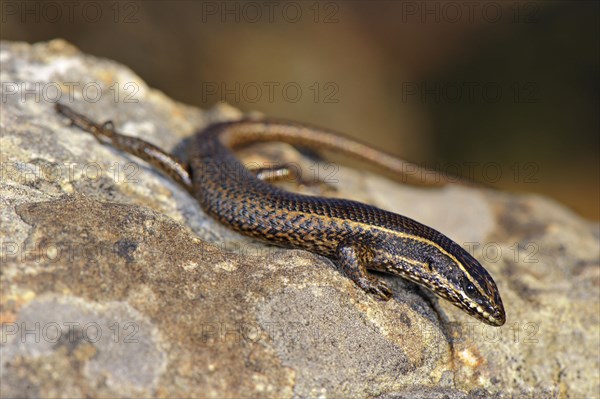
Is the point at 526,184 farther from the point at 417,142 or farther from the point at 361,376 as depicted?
the point at 361,376

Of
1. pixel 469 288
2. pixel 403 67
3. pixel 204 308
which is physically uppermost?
pixel 204 308

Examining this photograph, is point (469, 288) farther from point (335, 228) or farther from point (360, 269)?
point (335, 228)

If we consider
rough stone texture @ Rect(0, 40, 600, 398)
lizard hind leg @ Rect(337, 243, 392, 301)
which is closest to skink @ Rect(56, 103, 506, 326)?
lizard hind leg @ Rect(337, 243, 392, 301)

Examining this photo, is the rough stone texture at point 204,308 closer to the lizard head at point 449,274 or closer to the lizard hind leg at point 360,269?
the lizard hind leg at point 360,269

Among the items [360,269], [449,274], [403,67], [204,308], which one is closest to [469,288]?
[449,274]

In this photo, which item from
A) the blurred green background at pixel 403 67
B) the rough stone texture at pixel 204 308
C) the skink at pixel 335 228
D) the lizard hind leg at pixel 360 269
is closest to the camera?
the rough stone texture at pixel 204 308

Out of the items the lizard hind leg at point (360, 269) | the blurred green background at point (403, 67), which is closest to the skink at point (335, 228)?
the lizard hind leg at point (360, 269)

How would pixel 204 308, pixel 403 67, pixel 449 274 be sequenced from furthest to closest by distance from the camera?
pixel 403 67 → pixel 449 274 → pixel 204 308
